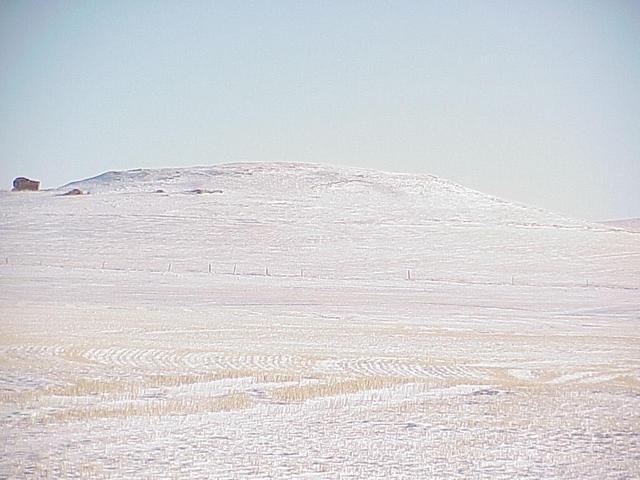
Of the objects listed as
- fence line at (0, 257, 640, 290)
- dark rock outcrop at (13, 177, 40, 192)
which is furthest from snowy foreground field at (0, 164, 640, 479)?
dark rock outcrop at (13, 177, 40, 192)

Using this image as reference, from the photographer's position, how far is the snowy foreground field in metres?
8.93

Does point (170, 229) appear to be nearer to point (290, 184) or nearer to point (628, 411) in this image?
point (290, 184)

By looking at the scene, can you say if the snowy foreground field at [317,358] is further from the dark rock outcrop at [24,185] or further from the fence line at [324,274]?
the dark rock outcrop at [24,185]

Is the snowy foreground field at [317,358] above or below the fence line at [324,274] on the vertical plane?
below

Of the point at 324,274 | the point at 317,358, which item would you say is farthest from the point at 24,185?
the point at 317,358

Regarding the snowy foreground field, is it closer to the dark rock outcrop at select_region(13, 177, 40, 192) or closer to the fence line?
the fence line

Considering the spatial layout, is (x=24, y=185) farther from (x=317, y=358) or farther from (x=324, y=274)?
Answer: (x=317, y=358)

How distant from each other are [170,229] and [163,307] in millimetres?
24922

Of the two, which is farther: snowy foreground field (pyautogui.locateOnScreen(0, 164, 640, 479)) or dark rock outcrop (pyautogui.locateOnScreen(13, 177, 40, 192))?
dark rock outcrop (pyautogui.locateOnScreen(13, 177, 40, 192))

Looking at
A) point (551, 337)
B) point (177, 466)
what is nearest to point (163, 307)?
point (551, 337)

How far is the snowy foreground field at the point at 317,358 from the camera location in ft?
29.3

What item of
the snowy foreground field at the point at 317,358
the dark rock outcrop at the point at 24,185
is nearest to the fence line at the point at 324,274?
the snowy foreground field at the point at 317,358

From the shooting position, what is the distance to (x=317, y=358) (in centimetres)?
1473

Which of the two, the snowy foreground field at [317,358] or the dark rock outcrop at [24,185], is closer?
the snowy foreground field at [317,358]
